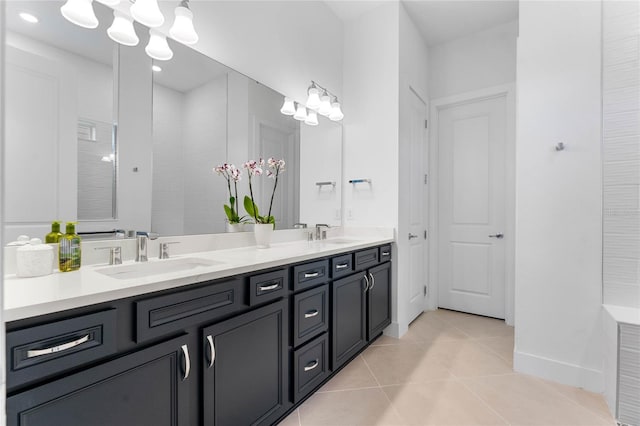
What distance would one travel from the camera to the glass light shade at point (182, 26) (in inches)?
59.8

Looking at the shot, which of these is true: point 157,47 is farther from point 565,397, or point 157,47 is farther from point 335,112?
point 565,397

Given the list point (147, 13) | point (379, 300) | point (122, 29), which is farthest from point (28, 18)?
point (379, 300)

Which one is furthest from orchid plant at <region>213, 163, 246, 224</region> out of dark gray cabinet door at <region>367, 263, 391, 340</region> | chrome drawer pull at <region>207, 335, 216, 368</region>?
dark gray cabinet door at <region>367, 263, 391, 340</region>

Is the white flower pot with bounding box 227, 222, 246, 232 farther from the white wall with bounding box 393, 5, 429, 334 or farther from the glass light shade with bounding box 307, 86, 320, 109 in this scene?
the white wall with bounding box 393, 5, 429, 334

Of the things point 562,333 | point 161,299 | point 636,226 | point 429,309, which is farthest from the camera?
point 429,309

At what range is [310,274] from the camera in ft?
5.59

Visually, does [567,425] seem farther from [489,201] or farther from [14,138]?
[14,138]

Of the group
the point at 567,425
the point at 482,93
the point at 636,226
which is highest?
the point at 482,93

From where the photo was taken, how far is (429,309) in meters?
3.46

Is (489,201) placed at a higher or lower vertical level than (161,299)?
higher

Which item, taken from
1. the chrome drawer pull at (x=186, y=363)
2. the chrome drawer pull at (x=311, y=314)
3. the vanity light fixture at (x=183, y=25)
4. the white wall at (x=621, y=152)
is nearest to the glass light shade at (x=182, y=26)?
the vanity light fixture at (x=183, y=25)

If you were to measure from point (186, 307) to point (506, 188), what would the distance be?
319 cm

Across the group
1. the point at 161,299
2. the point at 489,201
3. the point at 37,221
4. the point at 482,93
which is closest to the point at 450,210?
the point at 489,201

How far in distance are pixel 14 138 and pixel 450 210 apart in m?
3.50
